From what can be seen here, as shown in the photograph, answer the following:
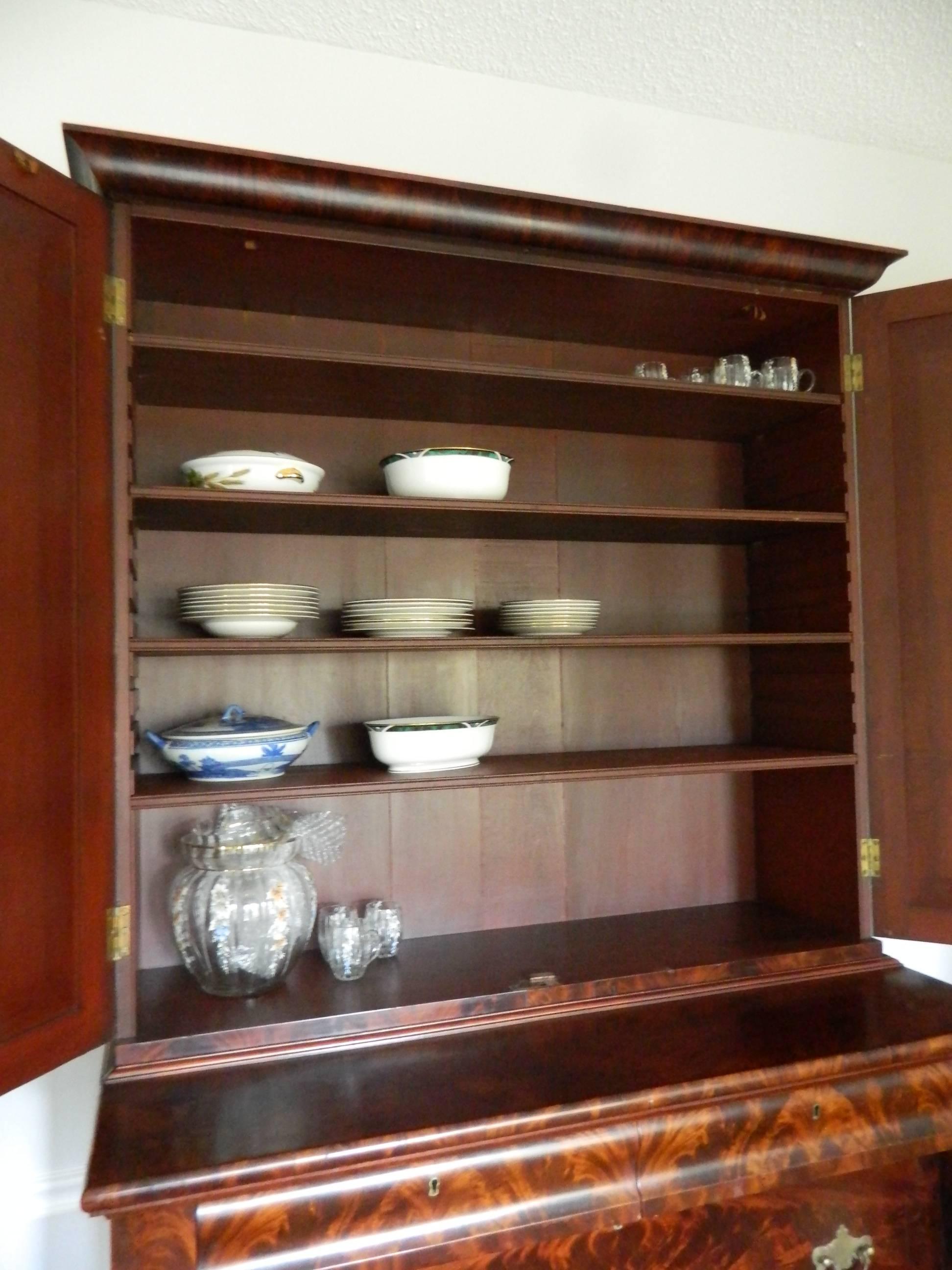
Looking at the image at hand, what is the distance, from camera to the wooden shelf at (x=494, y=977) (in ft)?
3.55

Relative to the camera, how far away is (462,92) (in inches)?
60.8

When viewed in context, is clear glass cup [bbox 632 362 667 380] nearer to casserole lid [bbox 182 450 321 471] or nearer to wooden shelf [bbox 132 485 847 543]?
wooden shelf [bbox 132 485 847 543]

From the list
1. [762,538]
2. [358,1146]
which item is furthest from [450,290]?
[358,1146]

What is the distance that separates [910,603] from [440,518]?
815mm

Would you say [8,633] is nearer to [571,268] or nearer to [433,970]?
[433,970]

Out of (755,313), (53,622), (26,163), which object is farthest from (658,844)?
(26,163)

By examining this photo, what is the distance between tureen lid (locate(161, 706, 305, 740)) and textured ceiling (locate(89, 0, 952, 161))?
1241mm

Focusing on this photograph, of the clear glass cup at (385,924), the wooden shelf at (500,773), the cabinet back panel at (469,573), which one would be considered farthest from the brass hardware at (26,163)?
the clear glass cup at (385,924)

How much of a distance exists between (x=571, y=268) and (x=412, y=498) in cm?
44

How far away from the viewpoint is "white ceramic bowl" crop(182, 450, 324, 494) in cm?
114

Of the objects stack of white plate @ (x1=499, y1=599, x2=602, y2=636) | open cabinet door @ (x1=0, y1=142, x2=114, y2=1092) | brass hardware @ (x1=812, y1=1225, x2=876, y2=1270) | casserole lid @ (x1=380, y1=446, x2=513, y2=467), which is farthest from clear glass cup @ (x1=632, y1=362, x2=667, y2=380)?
brass hardware @ (x1=812, y1=1225, x2=876, y2=1270)

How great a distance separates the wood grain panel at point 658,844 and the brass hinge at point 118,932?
786mm

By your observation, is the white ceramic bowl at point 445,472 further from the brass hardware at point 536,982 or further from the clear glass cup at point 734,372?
the brass hardware at point 536,982

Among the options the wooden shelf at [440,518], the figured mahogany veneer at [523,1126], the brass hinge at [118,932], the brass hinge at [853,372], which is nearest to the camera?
the figured mahogany veneer at [523,1126]
